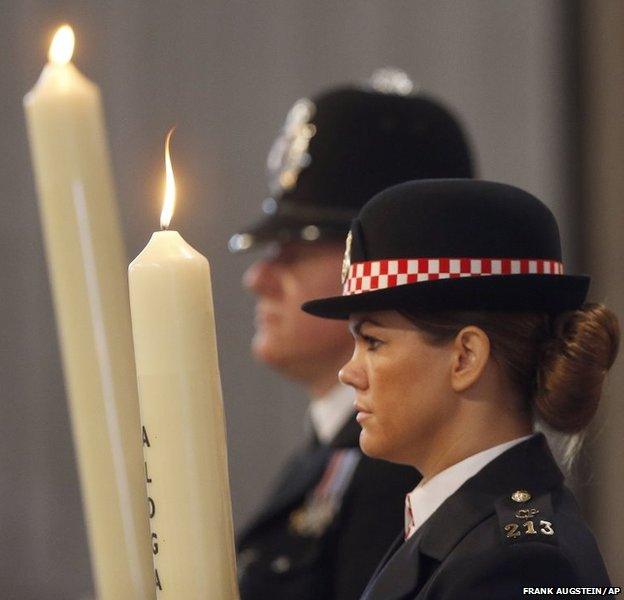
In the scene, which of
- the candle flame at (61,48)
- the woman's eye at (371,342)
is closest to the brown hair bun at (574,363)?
the woman's eye at (371,342)

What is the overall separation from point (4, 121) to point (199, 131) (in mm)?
415

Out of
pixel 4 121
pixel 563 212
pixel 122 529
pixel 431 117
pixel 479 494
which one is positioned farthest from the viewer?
pixel 563 212

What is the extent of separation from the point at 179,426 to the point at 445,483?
31 centimetres

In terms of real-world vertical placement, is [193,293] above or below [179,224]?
above

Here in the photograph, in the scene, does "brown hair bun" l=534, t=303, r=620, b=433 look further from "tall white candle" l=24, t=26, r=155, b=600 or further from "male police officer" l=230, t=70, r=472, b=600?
"male police officer" l=230, t=70, r=472, b=600

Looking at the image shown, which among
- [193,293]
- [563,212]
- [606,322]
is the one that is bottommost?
[563,212]

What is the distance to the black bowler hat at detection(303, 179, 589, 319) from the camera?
→ 2.96 ft

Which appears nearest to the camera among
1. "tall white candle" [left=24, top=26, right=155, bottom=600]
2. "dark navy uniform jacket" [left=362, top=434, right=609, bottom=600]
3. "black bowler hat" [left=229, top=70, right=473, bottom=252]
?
"tall white candle" [left=24, top=26, right=155, bottom=600]

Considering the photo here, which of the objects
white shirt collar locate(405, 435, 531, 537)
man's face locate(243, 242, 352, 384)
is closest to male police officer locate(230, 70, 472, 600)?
man's face locate(243, 242, 352, 384)

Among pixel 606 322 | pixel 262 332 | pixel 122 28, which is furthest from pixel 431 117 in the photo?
pixel 122 28

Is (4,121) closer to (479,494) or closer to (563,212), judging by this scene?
(563,212)

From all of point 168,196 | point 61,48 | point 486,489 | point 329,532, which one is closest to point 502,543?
point 486,489

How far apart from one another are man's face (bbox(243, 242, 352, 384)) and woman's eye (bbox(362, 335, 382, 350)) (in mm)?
707

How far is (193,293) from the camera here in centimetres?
71
